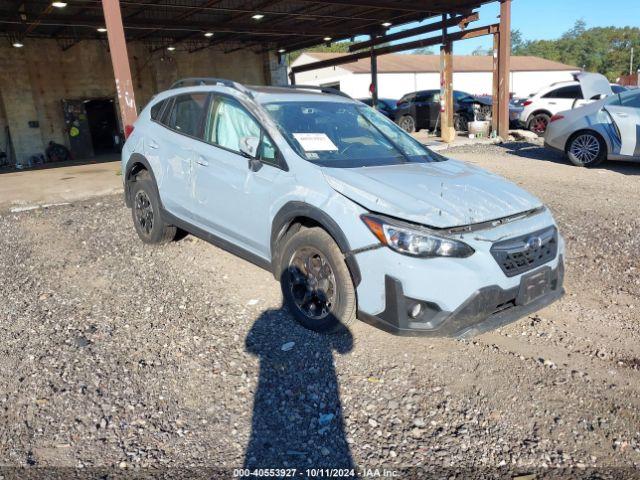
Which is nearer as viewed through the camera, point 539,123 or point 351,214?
point 351,214

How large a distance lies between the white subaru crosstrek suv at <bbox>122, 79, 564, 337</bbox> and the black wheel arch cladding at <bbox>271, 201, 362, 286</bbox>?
0.4 inches

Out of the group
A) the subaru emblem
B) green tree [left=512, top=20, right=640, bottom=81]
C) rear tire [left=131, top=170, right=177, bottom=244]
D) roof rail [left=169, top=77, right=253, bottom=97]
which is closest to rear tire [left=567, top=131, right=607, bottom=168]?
the subaru emblem

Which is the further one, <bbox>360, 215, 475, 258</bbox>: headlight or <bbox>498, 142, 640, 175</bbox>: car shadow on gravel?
<bbox>498, 142, 640, 175</bbox>: car shadow on gravel

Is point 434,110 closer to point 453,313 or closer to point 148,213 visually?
point 148,213

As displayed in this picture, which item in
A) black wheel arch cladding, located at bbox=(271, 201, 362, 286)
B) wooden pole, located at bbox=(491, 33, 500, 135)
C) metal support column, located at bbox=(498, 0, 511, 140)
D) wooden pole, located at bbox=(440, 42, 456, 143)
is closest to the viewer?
black wheel arch cladding, located at bbox=(271, 201, 362, 286)

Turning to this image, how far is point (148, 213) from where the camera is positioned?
5.60 m

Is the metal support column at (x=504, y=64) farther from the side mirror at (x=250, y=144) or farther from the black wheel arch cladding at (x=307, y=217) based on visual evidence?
the black wheel arch cladding at (x=307, y=217)

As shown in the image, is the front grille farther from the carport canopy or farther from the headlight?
the carport canopy

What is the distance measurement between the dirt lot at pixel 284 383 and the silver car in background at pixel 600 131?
4.88 m

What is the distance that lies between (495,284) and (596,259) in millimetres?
2728

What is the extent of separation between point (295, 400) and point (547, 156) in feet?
34.7

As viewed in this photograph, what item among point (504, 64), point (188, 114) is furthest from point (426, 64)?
point (188, 114)

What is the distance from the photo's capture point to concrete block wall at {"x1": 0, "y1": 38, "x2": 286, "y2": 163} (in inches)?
715

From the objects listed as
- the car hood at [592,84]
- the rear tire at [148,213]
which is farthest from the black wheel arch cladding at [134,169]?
the car hood at [592,84]
